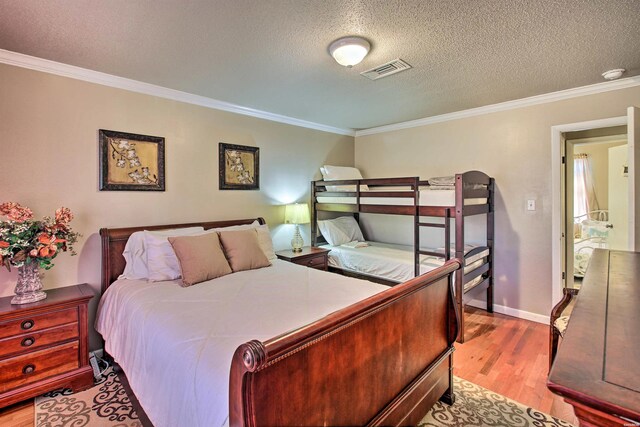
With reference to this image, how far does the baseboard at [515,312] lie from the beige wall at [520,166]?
1.7 inches

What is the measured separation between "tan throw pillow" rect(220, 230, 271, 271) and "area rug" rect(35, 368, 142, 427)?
3.82ft

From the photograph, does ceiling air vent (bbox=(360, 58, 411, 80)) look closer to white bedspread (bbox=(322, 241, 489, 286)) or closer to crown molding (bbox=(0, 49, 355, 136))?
crown molding (bbox=(0, 49, 355, 136))

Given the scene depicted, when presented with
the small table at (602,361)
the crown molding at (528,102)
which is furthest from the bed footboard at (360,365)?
the crown molding at (528,102)

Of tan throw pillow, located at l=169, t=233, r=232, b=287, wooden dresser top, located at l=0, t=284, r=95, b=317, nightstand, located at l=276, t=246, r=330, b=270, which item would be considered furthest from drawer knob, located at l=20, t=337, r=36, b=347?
nightstand, located at l=276, t=246, r=330, b=270

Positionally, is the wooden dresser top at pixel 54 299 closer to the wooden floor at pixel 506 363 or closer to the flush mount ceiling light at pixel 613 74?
the wooden floor at pixel 506 363

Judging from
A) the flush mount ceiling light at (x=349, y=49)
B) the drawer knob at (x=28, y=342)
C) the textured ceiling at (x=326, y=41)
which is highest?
the textured ceiling at (x=326, y=41)

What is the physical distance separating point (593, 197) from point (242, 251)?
21.0 feet

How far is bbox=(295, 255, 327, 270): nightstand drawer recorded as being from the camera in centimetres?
368

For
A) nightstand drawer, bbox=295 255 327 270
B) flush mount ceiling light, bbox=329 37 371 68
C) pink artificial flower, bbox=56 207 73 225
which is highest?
flush mount ceiling light, bbox=329 37 371 68

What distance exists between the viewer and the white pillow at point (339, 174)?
413cm

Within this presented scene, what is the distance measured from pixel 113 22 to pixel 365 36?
59.5 inches

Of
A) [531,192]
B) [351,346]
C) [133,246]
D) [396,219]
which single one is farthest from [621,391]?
[396,219]

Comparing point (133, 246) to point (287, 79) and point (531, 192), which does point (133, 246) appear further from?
point (531, 192)

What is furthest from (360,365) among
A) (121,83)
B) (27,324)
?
(121,83)
